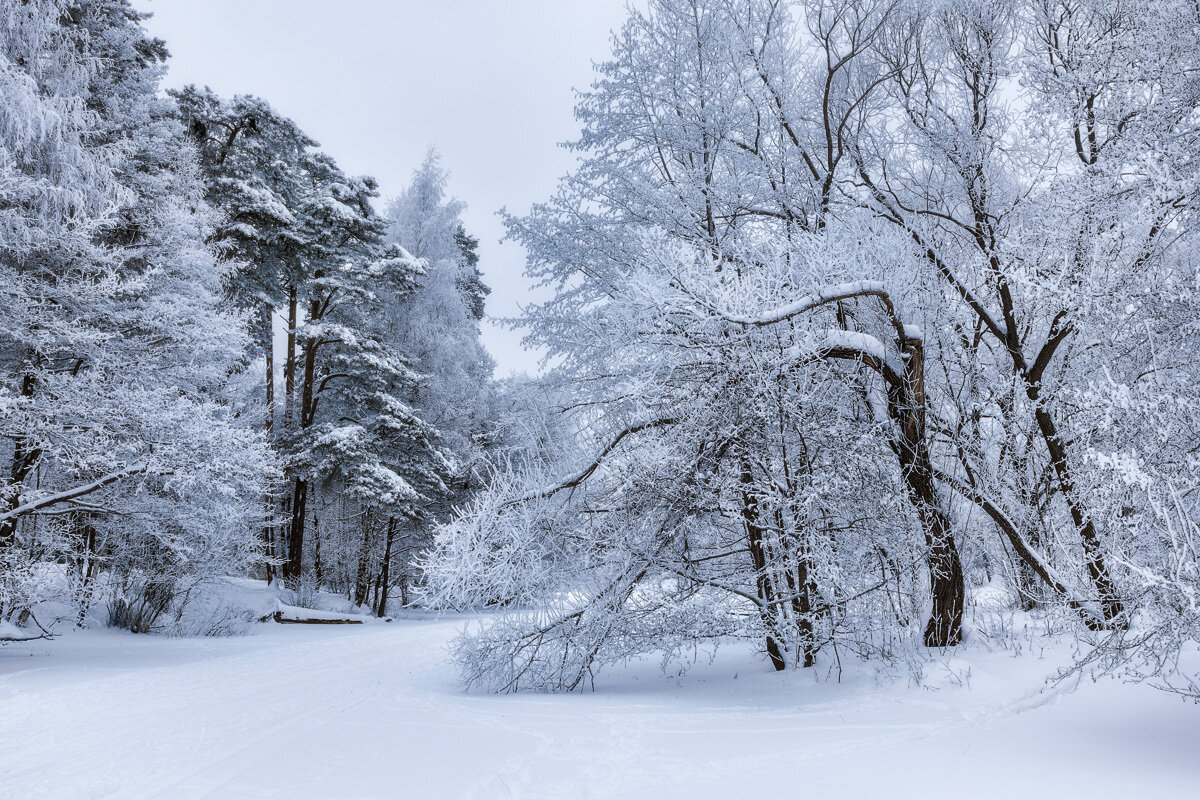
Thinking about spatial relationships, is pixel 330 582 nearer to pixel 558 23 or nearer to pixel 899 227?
pixel 899 227

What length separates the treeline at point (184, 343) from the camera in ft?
27.7

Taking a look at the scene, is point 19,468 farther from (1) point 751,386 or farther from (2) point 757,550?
(1) point 751,386

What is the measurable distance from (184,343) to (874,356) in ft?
29.4

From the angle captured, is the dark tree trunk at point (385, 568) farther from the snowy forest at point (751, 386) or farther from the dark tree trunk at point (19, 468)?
the dark tree trunk at point (19, 468)

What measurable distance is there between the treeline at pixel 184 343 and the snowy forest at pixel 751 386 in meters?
0.10

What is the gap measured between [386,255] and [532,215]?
37.6 ft

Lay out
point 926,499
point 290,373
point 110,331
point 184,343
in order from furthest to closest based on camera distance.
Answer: point 290,373, point 184,343, point 110,331, point 926,499

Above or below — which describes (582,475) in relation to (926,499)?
above

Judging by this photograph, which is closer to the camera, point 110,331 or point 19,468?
point 19,468

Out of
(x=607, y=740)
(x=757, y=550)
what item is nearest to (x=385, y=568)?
(x=757, y=550)

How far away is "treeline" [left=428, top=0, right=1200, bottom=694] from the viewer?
466cm

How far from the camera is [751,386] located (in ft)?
17.5

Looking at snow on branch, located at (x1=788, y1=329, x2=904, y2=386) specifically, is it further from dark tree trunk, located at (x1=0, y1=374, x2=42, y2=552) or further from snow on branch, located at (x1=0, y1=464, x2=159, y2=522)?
dark tree trunk, located at (x1=0, y1=374, x2=42, y2=552)

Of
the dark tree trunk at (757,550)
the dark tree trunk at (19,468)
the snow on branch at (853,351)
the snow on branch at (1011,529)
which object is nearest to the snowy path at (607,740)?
the dark tree trunk at (757,550)
